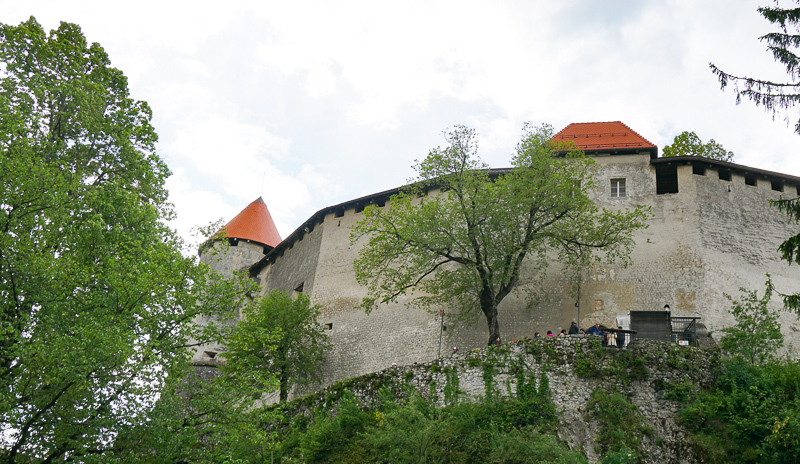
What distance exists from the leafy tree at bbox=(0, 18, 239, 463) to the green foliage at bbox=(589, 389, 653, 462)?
351 inches

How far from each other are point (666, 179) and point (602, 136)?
3.28 meters

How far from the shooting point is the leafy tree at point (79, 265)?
1271cm

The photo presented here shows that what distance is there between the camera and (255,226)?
39.8 metres

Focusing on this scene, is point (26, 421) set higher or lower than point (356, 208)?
lower

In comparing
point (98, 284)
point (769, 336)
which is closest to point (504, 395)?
point (769, 336)

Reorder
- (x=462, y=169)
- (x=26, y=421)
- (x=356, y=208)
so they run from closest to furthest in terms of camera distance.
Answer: (x=26, y=421) → (x=462, y=169) → (x=356, y=208)

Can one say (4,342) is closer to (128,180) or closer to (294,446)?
(128,180)

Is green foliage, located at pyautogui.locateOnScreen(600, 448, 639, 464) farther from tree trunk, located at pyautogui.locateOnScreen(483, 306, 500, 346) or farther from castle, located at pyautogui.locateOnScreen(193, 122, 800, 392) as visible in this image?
castle, located at pyautogui.locateOnScreen(193, 122, 800, 392)

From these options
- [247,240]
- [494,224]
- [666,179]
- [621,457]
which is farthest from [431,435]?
[247,240]

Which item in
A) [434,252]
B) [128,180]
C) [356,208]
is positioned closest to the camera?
[128,180]

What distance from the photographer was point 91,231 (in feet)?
48.5

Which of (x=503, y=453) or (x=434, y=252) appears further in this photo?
(x=434, y=252)

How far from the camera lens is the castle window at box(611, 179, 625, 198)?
26766 mm

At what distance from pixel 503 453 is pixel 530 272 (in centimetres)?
1114
